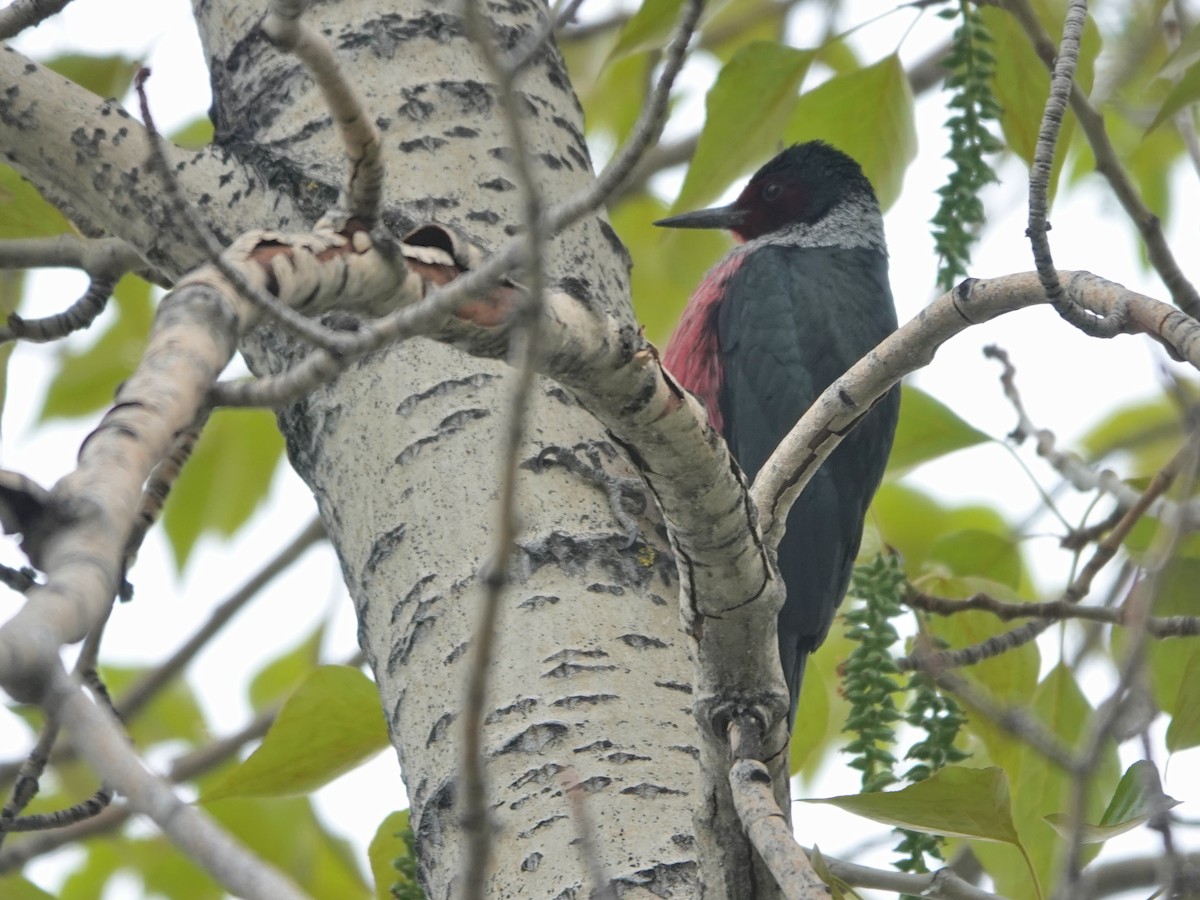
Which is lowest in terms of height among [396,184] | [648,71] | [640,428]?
[640,428]

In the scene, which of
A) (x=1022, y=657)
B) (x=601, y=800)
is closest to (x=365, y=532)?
(x=601, y=800)

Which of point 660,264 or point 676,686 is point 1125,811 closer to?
point 676,686

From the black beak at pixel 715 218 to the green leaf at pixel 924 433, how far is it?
4.01 ft

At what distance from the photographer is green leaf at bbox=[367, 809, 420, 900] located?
2545 mm

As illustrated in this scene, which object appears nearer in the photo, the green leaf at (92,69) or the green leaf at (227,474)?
the green leaf at (92,69)

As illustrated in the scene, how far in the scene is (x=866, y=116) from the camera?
10.1ft

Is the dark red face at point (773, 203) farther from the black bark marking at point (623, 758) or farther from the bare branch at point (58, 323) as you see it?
the black bark marking at point (623, 758)

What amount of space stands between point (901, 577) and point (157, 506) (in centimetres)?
141

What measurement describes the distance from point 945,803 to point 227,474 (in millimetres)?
2681

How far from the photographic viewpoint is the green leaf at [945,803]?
1.82 meters

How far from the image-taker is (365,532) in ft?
7.13

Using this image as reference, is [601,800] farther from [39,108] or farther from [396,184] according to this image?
[39,108]

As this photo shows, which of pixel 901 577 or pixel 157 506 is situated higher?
pixel 901 577

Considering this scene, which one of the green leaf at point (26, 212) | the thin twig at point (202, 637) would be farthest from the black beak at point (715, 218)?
the green leaf at point (26, 212)
